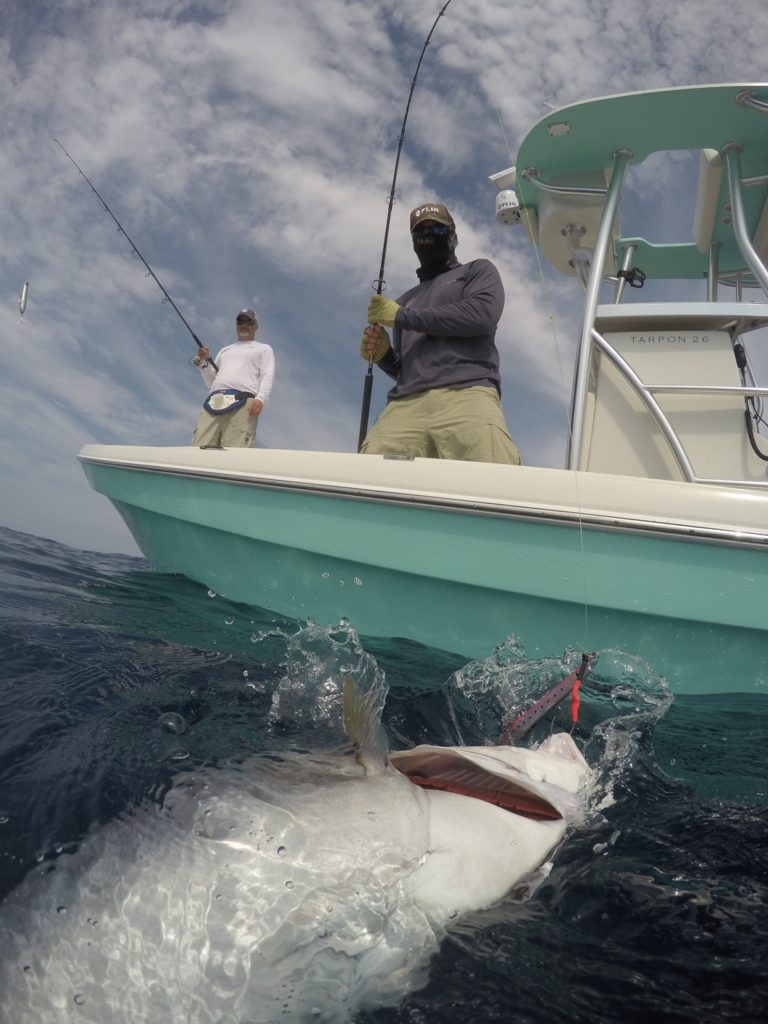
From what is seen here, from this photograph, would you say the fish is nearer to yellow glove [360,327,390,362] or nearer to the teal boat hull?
the teal boat hull

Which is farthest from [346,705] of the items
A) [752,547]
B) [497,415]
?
[497,415]

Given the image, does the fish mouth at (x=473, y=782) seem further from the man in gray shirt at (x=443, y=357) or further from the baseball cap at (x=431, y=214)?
the baseball cap at (x=431, y=214)

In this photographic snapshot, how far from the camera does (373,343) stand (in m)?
3.73

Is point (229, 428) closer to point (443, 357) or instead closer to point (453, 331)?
point (443, 357)

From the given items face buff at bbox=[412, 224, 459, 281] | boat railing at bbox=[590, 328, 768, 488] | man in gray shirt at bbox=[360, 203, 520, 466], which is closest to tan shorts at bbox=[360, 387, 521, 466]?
man in gray shirt at bbox=[360, 203, 520, 466]

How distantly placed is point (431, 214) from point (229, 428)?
2.31 m

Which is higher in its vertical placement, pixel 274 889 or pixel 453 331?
pixel 453 331

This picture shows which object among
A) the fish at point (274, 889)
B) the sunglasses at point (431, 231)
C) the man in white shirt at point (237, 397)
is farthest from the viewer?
the man in white shirt at point (237, 397)

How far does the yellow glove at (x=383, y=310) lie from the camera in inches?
137

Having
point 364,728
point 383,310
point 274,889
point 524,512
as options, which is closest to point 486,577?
point 524,512

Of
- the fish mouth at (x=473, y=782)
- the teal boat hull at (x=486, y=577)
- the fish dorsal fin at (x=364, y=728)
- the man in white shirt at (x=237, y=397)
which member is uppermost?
the man in white shirt at (x=237, y=397)

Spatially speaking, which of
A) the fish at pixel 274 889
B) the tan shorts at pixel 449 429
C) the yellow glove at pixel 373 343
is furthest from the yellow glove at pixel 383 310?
the fish at pixel 274 889

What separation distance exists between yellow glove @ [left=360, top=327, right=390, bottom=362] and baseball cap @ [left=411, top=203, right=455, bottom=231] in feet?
2.13

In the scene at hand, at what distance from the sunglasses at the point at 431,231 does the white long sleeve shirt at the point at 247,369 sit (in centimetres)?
184
